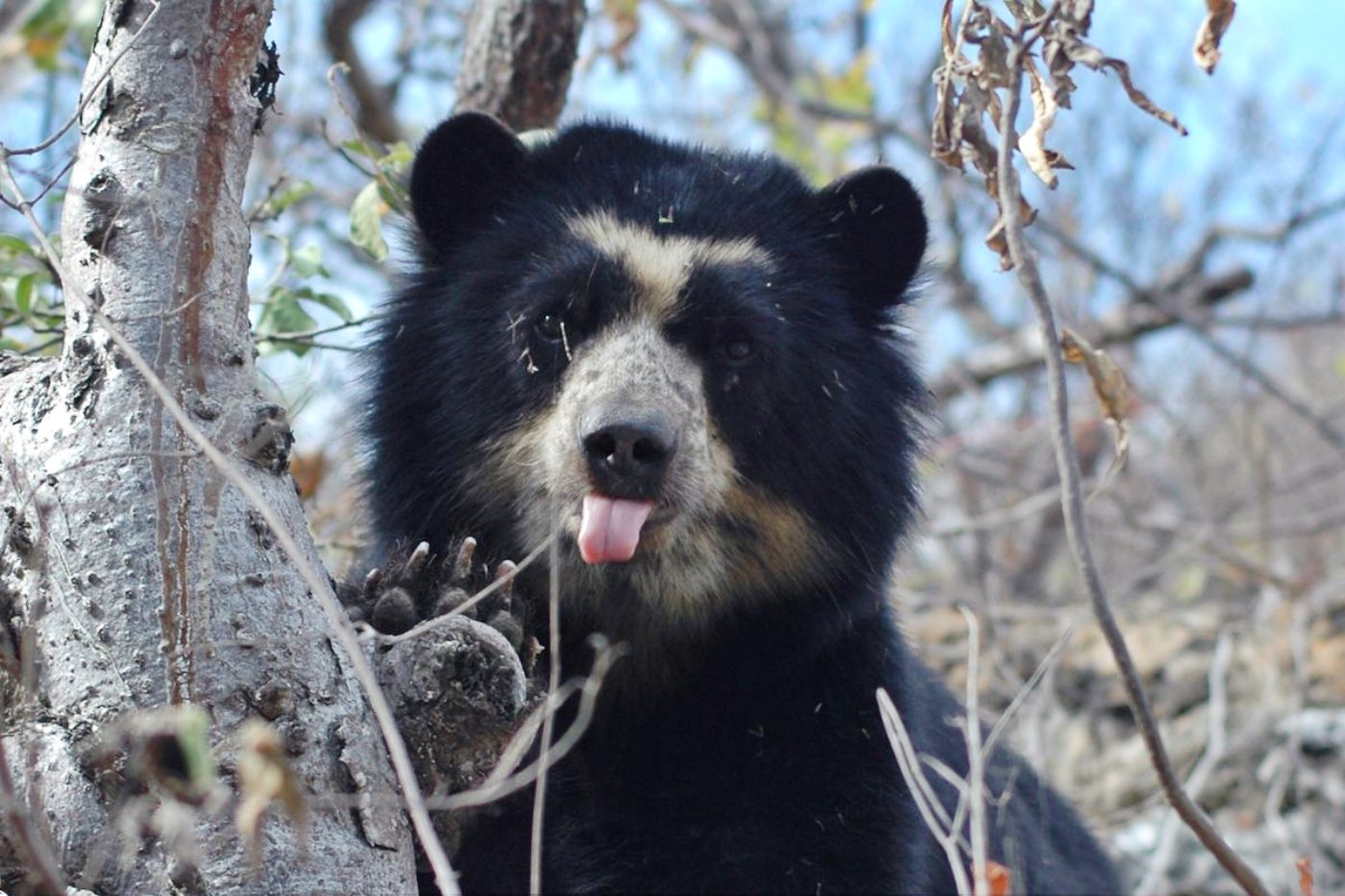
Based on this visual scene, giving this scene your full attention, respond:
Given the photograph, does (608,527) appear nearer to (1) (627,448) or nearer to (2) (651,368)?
(1) (627,448)

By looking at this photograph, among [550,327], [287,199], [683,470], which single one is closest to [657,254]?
[550,327]

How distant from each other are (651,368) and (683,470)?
0.71 ft

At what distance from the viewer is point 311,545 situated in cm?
237

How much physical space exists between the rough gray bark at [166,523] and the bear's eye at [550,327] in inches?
39.2

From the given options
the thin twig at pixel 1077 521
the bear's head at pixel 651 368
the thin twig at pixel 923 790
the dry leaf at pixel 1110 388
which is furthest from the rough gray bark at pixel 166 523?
the dry leaf at pixel 1110 388

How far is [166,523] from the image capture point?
7.19 ft

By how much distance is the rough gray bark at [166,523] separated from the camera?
6.89 feet

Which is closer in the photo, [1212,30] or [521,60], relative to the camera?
[1212,30]

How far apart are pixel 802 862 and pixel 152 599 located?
5.35 ft

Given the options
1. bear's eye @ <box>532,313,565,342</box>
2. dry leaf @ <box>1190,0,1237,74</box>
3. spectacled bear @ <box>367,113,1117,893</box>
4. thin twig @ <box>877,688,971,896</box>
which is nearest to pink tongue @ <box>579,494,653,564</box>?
spectacled bear @ <box>367,113,1117,893</box>

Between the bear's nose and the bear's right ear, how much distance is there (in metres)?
0.88

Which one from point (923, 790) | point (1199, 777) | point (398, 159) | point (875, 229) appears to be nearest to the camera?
point (923, 790)

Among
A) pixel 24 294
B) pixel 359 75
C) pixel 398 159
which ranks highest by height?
pixel 359 75

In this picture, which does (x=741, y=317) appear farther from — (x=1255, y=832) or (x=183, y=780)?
(x=1255, y=832)
